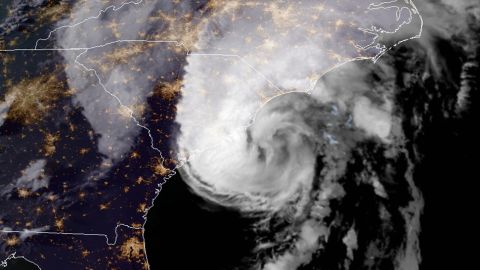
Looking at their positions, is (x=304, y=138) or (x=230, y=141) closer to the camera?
(x=230, y=141)

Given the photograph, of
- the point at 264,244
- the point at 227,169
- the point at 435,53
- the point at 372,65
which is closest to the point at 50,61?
the point at 227,169

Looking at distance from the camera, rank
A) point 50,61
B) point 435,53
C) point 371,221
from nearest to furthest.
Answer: point 371,221
point 50,61
point 435,53

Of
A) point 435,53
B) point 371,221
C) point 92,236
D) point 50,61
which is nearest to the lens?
point 92,236

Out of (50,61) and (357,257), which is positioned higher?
(50,61)

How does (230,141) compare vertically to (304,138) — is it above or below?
above

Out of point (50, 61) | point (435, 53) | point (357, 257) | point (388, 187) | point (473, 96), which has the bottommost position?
point (357, 257)

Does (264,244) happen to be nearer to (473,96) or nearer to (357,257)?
(357,257)

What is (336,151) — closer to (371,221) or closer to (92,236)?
(371,221)

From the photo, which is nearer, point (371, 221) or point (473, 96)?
point (371, 221)
